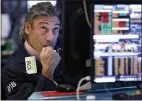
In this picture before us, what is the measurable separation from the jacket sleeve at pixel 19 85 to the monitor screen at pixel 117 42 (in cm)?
24

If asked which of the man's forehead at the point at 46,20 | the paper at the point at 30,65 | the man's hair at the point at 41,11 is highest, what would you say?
the man's hair at the point at 41,11

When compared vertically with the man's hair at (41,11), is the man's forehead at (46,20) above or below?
below

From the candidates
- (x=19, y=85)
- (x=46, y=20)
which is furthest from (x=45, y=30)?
(x=19, y=85)

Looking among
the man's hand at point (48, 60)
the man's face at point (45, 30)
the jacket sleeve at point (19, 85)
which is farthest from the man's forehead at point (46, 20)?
the jacket sleeve at point (19, 85)

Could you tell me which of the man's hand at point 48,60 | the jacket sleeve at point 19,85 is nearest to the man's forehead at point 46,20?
the man's hand at point 48,60

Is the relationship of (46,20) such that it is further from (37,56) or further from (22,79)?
(22,79)

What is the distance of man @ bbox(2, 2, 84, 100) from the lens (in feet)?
4.01

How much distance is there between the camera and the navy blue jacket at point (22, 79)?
1.22 m

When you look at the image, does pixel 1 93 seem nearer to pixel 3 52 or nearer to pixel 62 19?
pixel 3 52

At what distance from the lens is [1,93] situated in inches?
50.2

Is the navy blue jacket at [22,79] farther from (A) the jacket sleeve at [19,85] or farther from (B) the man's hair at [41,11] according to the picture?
(B) the man's hair at [41,11]

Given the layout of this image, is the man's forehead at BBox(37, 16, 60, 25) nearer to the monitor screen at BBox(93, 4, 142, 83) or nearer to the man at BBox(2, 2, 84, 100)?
the man at BBox(2, 2, 84, 100)

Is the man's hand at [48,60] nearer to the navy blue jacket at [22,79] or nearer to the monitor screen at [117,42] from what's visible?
the navy blue jacket at [22,79]

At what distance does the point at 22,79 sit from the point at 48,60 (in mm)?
154
